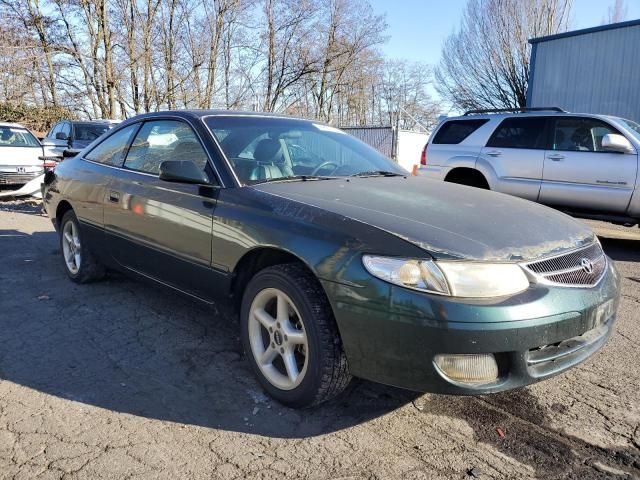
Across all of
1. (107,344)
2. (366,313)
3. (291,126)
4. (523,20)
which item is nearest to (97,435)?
(107,344)

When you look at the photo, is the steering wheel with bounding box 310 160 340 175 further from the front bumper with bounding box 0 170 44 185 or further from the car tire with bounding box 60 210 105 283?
the front bumper with bounding box 0 170 44 185

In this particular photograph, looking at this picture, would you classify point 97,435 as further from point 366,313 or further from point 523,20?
point 523,20

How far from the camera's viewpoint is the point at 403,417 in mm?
2705

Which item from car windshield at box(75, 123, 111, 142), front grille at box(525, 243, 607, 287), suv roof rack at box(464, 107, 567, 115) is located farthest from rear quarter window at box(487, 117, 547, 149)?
car windshield at box(75, 123, 111, 142)

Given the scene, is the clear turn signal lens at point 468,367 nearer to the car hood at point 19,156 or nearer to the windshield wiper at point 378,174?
the windshield wiper at point 378,174

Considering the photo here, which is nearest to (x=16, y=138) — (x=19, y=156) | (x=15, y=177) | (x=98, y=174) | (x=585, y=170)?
(x=19, y=156)

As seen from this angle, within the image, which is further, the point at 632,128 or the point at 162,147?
the point at 632,128

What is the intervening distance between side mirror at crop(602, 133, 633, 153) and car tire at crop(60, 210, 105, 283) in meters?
6.12

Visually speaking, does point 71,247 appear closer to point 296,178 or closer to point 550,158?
point 296,178

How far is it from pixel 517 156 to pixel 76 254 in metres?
6.07

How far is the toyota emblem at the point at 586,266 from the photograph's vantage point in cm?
262

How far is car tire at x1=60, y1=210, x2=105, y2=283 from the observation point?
475 centimetres

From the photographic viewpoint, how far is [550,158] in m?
7.38

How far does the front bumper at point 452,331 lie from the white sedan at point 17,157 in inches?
433
